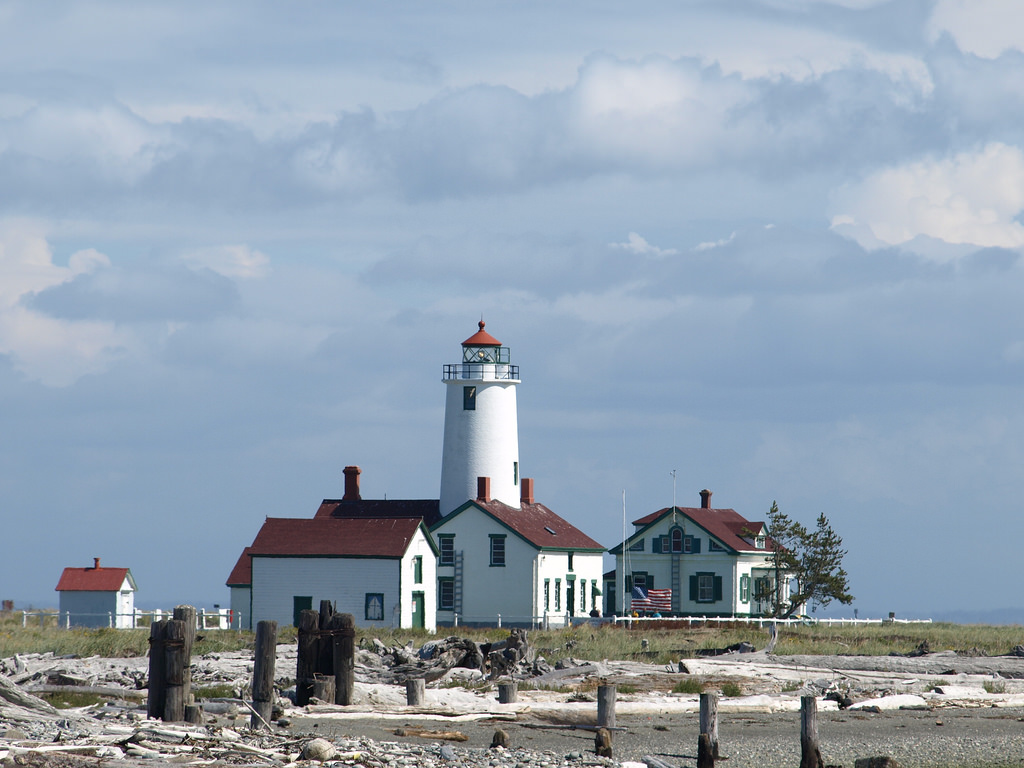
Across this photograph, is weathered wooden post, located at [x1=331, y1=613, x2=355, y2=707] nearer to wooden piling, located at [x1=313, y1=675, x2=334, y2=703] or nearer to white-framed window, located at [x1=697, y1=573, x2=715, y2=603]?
wooden piling, located at [x1=313, y1=675, x2=334, y2=703]

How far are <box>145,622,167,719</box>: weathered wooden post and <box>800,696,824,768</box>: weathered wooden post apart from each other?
27.5ft

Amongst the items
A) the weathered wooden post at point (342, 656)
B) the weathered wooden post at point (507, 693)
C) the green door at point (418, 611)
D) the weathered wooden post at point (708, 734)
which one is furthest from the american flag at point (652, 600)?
the weathered wooden post at point (708, 734)

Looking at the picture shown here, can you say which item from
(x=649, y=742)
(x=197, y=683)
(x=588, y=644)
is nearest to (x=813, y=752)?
(x=649, y=742)

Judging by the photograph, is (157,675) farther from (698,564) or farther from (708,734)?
(698,564)

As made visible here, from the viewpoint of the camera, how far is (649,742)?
21.5m

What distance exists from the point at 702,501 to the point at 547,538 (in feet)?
40.2

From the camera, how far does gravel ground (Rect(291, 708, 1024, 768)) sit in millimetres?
19812

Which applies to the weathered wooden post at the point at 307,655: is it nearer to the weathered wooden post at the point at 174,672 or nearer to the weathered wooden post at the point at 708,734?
the weathered wooden post at the point at 174,672

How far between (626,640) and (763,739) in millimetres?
17713

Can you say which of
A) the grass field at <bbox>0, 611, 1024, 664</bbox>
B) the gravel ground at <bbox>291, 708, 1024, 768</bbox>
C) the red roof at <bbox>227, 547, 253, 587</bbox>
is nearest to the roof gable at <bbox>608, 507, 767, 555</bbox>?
the grass field at <bbox>0, 611, 1024, 664</bbox>

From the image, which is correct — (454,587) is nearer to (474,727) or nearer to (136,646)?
(136,646)

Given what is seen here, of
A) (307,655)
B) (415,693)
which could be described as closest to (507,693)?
(415,693)

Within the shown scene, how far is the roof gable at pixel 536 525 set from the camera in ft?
180

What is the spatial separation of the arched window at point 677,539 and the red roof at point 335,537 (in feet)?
43.9
